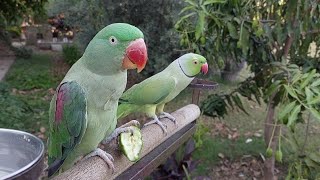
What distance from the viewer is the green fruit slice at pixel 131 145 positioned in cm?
91

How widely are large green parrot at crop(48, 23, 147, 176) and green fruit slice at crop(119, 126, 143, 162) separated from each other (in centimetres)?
5

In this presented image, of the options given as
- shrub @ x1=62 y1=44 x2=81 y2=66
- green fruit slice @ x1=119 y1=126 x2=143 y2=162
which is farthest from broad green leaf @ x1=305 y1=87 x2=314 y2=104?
shrub @ x1=62 y1=44 x2=81 y2=66

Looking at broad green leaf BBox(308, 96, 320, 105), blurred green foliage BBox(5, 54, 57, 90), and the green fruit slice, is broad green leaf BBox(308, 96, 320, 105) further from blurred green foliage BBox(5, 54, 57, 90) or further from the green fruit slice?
blurred green foliage BBox(5, 54, 57, 90)

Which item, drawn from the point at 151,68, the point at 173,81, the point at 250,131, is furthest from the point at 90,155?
the point at 151,68

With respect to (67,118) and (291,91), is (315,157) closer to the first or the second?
(291,91)

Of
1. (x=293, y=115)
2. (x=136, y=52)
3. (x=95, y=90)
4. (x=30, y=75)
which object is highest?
(x=136, y=52)

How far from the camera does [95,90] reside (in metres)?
0.88

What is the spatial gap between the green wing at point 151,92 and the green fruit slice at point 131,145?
14.8 inches

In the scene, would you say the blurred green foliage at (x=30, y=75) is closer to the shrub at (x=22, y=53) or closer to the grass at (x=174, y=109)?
the grass at (x=174, y=109)

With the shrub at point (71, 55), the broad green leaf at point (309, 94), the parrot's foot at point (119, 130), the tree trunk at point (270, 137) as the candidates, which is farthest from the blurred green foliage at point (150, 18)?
the parrot's foot at point (119, 130)

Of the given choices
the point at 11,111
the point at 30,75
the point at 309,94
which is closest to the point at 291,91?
the point at 309,94

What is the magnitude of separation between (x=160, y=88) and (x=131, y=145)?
445 mm

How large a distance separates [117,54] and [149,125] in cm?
51

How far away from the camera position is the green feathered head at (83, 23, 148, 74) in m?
0.82
